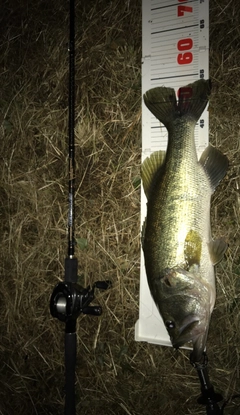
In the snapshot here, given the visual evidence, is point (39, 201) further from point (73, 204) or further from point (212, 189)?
point (212, 189)

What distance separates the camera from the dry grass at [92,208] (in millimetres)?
1916

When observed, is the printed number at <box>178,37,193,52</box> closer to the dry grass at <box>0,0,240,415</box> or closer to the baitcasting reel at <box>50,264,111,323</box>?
the dry grass at <box>0,0,240,415</box>

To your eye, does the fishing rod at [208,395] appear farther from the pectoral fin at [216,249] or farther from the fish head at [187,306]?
the pectoral fin at [216,249]

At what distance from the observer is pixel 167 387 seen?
201cm

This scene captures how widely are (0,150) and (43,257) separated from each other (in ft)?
2.54

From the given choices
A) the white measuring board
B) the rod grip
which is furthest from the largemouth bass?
the rod grip

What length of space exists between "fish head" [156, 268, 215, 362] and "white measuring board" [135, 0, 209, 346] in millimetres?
360

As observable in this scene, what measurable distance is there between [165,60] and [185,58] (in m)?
0.11

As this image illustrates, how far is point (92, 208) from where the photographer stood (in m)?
2.21

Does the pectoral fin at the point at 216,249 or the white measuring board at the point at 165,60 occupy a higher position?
the white measuring board at the point at 165,60

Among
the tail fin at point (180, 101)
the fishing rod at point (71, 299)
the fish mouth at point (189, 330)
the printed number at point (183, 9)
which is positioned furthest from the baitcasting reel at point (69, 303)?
the printed number at point (183, 9)

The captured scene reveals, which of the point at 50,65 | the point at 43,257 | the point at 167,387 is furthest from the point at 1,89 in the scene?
the point at 167,387

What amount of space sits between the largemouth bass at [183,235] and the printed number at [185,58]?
1.02 ft

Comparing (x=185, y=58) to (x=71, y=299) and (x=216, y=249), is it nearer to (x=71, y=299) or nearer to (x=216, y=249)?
(x=216, y=249)
